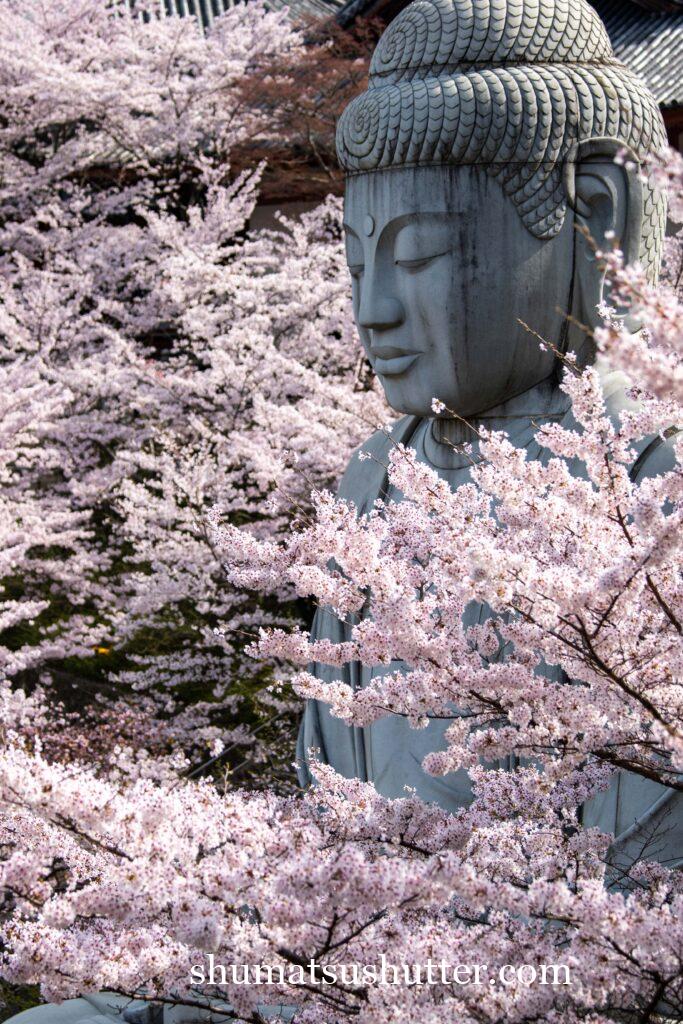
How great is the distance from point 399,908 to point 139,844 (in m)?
0.43

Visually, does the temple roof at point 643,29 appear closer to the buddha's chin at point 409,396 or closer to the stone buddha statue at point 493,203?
the stone buddha statue at point 493,203

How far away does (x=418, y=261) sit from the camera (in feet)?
10.7

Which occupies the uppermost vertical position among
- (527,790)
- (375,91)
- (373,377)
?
(373,377)

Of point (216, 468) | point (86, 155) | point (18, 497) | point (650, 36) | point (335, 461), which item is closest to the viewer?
point (335, 461)

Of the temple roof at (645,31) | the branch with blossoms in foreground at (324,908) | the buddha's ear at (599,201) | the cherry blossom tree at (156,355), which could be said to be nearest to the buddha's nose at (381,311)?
the buddha's ear at (599,201)

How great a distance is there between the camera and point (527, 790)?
2477 millimetres

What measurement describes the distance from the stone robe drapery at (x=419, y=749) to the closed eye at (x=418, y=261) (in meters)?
0.45

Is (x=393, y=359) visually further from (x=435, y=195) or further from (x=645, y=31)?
(x=645, y=31)

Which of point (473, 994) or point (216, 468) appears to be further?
point (216, 468)

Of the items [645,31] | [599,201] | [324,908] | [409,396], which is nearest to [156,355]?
[645,31]

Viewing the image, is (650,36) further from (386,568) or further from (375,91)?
(386,568)

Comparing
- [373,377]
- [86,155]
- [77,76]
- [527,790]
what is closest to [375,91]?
[527,790]

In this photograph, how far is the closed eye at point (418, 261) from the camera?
3233 millimetres

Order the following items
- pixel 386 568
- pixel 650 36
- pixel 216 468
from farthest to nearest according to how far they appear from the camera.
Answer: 1. pixel 650 36
2. pixel 216 468
3. pixel 386 568
